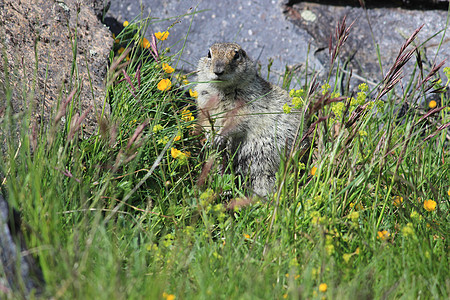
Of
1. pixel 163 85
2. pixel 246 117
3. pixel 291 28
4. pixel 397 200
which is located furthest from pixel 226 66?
pixel 397 200

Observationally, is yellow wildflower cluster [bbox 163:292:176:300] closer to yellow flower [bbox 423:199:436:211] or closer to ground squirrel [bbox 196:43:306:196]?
yellow flower [bbox 423:199:436:211]

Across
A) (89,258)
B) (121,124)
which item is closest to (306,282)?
(89,258)

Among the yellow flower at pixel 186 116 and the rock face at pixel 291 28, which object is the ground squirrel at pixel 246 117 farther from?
the rock face at pixel 291 28

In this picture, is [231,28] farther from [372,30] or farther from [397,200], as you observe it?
[397,200]

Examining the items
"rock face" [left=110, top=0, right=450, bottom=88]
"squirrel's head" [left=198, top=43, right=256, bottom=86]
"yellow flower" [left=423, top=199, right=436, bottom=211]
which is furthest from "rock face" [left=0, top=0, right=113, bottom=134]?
"yellow flower" [left=423, top=199, right=436, bottom=211]

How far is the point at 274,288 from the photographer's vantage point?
2424mm

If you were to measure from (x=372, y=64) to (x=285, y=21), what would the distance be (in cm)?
98

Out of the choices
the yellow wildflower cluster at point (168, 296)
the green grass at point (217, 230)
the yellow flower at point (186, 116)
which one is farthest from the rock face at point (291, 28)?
the yellow wildflower cluster at point (168, 296)

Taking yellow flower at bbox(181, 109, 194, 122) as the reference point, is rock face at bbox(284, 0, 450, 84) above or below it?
above

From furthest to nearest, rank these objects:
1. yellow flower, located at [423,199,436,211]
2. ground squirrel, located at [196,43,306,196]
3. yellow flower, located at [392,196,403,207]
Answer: ground squirrel, located at [196,43,306,196], yellow flower, located at [392,196,403,207], yellow flower, located at [423,199,436,211]

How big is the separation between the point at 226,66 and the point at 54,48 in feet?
4.44

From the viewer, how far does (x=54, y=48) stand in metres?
4.07

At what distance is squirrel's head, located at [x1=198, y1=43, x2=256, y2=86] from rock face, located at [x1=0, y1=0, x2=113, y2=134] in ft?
2.71

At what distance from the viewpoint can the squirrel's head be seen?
4078 mm
